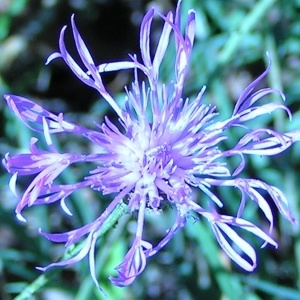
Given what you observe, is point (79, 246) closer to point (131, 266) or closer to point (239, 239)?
point (131, 266)

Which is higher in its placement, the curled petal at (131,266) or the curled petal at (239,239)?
the curled petal at (239,239)

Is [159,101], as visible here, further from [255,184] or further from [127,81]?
[127,81]

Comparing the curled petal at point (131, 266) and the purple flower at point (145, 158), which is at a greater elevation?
the purple flower at point (145, 158)

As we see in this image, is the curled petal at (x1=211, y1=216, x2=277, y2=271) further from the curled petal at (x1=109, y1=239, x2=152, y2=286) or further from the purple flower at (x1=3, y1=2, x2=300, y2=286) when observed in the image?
the curled petal at (x1=109, y1=239, x2=152, y2=286)

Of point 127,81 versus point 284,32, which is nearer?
point 284,32

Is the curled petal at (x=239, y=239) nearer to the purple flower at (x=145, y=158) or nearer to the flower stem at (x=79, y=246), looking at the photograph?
the purple flower at (x=145, y=158)

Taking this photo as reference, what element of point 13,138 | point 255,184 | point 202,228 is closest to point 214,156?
point 255,184

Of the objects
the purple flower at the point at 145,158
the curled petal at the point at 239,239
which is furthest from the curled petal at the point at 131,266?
the curled petal at the point at 239,239

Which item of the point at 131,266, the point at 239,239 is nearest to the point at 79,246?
the point at 131,266
